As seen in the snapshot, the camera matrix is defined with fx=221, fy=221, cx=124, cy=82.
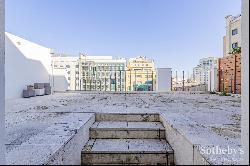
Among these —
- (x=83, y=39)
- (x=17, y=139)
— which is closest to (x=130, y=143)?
(x=17, y=139)

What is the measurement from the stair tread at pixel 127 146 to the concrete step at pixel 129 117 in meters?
0.74

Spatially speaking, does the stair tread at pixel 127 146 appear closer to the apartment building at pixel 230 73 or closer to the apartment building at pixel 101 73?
the apartment building at pixel 230 73

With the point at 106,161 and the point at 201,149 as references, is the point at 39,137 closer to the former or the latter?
the point at 106,161

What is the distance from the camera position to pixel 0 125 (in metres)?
1.27

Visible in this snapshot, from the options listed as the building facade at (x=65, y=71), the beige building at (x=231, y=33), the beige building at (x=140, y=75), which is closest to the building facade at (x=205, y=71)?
the beige building at (x=140, y=75)

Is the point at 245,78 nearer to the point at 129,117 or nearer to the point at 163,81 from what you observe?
the point at 129,117

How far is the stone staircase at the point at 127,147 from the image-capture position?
5.91 feet

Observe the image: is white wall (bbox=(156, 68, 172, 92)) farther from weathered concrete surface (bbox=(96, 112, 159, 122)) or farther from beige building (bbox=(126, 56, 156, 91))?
weathered concrete surface (bbox=(96, 112, 159, 122))

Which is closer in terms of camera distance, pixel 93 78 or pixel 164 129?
pixel 164 129

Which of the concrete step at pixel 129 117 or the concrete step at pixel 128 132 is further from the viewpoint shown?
the concrete step at pixel 129 117

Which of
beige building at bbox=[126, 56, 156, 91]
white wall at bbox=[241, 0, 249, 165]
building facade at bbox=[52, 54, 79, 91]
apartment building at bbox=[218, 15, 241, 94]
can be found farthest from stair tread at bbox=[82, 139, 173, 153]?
beige building at bbox=[126, 56, 156, 91]

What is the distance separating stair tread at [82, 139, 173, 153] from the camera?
1.89 m

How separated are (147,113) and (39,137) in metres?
1.68

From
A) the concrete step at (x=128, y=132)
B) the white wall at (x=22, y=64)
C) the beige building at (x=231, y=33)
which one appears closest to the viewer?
the concrete step at (x=128, y=132)
